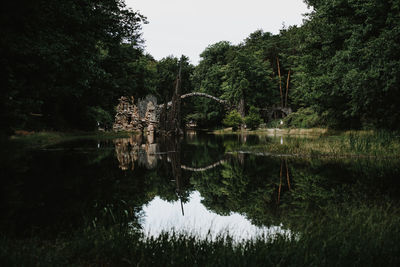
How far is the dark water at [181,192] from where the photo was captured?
5886 mm

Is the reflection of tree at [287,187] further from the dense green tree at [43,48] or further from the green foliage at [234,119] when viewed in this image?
the green foliage at [234,119]

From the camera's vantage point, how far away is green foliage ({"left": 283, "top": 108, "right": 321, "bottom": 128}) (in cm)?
3598

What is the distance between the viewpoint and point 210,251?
4.15 metres

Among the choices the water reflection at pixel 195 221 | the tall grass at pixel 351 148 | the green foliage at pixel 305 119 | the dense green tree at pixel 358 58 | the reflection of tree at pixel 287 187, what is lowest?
the water reflection at pixel 195 221

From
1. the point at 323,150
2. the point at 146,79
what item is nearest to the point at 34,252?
the point at 323,150

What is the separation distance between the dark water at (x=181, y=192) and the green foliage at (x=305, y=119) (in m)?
23.2

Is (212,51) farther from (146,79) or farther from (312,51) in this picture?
(312,51)

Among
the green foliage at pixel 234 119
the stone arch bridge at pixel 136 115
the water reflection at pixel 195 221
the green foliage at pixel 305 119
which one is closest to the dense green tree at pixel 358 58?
the green foliage at pixel 305 119

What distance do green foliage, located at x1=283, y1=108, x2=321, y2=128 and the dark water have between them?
76.3ft

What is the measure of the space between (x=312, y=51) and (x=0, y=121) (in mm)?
24061

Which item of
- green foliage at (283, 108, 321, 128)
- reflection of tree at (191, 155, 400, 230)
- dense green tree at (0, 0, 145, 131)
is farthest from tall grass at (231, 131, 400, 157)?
green foliage at (283, 108, 321, 128)

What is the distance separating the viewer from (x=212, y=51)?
2520 inches

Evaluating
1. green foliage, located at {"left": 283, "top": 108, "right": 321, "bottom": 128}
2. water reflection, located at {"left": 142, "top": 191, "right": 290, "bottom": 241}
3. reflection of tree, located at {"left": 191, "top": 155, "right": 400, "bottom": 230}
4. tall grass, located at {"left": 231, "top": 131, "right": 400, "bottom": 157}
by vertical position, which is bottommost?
Answer: water reflection, located at {"left": 142, "top": 191, "right": 290, "bottom": 241}

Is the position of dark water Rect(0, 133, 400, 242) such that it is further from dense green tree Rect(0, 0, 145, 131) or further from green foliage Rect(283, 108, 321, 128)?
green foliage Rect(283, 108, 321, 128)
